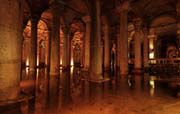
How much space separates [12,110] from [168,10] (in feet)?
66.4

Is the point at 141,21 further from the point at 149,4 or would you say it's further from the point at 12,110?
the point at 12,110

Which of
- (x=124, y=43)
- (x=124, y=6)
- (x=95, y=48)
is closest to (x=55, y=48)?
(x=95, y=48)

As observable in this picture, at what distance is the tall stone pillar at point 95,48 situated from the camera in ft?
33.4

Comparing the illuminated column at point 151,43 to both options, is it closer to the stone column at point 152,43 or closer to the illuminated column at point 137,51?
the stone column at point 152,43

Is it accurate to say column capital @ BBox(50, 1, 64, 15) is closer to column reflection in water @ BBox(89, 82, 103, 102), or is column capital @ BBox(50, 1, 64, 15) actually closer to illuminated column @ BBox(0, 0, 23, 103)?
illuminated column @ BBox(0, 0, 23, 103)

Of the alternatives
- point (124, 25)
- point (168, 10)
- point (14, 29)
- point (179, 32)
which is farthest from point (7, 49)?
point (168, 10)

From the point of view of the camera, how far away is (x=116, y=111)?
12.9 ft

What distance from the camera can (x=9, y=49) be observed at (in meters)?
4.58

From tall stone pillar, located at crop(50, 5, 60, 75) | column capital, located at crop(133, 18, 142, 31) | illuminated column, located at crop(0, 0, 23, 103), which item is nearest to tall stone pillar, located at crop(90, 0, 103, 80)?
tall stone pillar, located at crop(50, 5, 60, 75)

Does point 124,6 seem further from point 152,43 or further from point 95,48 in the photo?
point 152,43

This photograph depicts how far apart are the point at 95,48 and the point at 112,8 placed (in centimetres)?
888

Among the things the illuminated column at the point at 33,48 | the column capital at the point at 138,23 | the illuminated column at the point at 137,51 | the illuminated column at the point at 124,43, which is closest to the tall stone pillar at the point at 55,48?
the illuminated column at the point at 33,48

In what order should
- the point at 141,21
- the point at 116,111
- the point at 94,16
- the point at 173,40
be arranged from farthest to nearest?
the point at 173,40
the point at 141,21
the point at 94,16
the point at 116,111

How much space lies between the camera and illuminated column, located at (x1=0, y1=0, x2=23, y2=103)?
4.42 m
